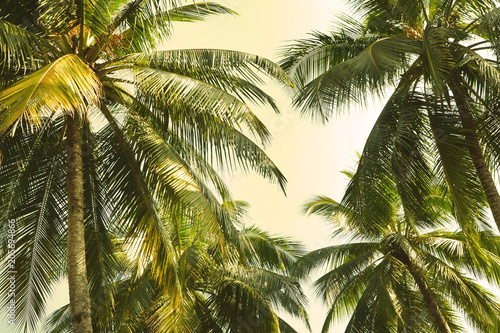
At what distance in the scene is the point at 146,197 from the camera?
318 inches

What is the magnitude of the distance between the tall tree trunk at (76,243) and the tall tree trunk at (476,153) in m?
5.44

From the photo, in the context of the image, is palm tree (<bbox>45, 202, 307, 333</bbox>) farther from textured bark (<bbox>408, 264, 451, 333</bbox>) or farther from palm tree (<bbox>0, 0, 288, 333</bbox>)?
textured bark (<bbox>408, 264, 451, 333</bbox>)

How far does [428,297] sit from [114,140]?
7444 mm

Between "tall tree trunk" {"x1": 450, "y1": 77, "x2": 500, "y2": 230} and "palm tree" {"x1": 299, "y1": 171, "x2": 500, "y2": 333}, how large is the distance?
270cm

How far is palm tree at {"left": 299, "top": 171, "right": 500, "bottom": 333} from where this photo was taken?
38.3ft

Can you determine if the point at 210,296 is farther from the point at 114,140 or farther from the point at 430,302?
the point at 114,140

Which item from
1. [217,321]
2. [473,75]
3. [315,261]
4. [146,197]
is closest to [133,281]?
[217,321]

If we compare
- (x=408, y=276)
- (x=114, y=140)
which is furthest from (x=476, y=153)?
(x=408, y=276)

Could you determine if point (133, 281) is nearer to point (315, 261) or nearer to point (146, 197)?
point (146, 197)

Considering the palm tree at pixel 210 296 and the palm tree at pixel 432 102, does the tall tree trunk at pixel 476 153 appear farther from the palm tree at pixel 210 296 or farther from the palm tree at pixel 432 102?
the palm tree at pixel 210 296

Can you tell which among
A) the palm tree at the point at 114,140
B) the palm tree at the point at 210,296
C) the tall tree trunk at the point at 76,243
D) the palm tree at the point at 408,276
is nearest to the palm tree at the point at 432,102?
the palm tree at the point at 114,140

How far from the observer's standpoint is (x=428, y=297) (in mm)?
12109

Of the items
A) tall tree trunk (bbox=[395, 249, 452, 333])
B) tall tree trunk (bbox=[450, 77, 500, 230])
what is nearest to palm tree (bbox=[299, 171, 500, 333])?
tall tree trunk (bbox=[395, 249, 452, 333])

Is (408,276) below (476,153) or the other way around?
below
